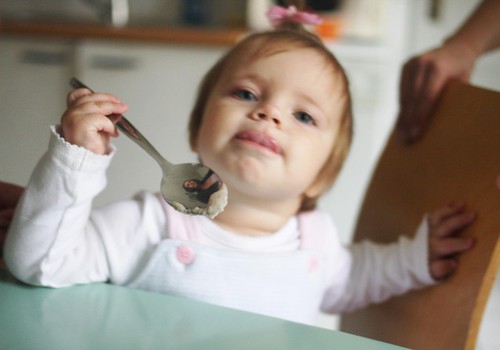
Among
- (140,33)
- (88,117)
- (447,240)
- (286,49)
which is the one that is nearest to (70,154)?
(88,117)

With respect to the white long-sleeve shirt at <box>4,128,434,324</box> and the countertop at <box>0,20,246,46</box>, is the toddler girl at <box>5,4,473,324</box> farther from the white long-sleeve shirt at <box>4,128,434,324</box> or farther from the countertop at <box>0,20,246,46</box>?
the countertop at <box>0,20,246,46</box>

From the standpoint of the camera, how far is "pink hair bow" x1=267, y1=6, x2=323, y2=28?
751 mm

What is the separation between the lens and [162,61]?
1.45 meters

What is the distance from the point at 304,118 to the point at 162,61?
0.85 m

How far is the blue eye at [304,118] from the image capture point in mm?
643

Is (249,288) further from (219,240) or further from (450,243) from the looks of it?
(450,243)

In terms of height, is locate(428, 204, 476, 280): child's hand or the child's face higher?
the child's face

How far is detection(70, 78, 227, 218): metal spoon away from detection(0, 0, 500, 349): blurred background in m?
0.01

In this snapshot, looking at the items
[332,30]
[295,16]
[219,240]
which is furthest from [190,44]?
[219,240]

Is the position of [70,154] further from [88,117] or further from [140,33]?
[140,33]

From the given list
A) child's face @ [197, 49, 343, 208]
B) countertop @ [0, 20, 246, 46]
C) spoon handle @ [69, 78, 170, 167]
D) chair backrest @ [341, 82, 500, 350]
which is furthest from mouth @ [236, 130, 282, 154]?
countertop @ [0, 20, 246, 46]

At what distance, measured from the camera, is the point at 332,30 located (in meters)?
1.80

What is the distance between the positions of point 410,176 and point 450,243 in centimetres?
15

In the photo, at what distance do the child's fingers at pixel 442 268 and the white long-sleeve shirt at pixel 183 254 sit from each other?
0.01 metres
